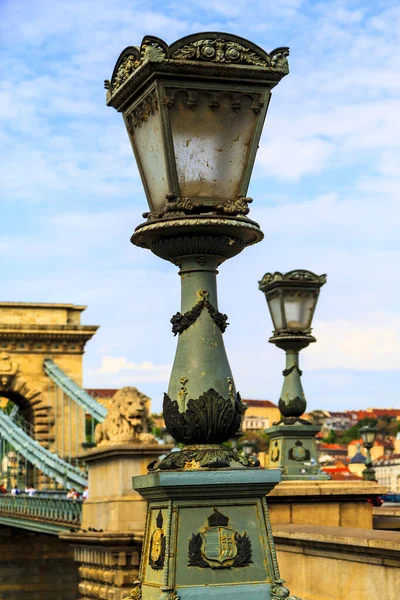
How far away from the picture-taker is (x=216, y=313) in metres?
5.23

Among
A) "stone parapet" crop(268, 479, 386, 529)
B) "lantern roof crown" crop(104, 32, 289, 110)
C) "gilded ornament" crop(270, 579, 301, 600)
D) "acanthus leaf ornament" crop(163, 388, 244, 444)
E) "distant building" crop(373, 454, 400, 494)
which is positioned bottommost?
"gilded ornament" crop(270, 579, 301, 600)

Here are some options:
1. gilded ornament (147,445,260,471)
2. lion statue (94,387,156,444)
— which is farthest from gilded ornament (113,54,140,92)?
lion statue (94,387,156,444)

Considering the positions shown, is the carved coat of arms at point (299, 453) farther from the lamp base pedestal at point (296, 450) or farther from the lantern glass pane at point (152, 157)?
the lantern glass pane at point (152, 157)

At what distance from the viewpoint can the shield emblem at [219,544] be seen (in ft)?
16.1

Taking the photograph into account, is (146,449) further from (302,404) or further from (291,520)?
(291,520)

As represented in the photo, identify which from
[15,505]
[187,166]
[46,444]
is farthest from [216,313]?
[46,444]

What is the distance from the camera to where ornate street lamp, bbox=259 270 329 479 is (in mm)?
13258

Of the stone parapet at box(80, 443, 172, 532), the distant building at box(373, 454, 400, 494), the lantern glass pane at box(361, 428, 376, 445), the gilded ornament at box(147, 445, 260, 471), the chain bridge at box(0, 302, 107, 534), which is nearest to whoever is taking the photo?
the gilded ornament at box(147, 445, 260, 471)

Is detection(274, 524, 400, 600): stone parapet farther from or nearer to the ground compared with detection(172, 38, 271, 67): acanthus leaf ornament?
nearer to the ground

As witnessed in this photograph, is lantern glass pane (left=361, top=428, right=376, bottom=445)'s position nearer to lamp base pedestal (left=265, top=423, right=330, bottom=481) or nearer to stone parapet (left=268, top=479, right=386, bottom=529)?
lamp base pedestal (left=265, top=423, right=330, bottom=481)

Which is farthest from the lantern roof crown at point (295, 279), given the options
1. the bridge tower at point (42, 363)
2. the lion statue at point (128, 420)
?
the bridge tower at point (42, 363)

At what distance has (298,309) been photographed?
13.4m

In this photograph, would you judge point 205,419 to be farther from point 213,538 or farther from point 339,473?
point 339,473

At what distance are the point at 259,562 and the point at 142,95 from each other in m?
1.93
